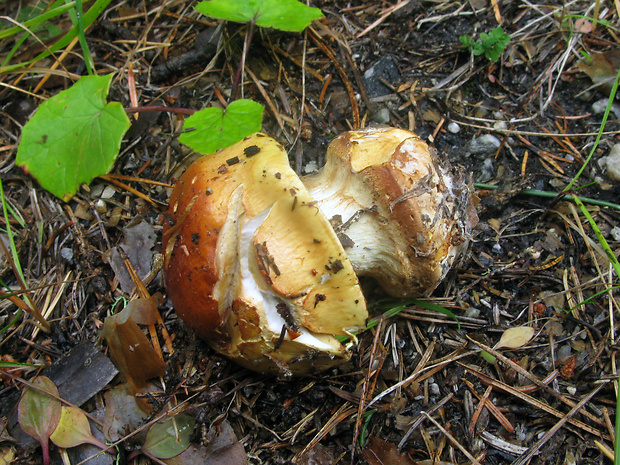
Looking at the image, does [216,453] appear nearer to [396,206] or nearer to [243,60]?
[396,206]

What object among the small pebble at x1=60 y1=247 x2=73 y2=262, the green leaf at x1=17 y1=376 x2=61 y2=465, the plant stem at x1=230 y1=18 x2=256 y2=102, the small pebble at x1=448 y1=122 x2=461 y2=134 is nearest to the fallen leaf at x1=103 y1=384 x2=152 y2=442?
the green leaf at x1=17 y1=376 x2=61 y2=465

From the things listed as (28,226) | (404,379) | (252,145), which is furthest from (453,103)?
(28,226)

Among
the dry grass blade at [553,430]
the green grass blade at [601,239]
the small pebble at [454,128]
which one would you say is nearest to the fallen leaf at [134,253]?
the small pebble at [454,128]

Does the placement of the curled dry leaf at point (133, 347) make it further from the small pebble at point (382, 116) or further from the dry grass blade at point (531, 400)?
the small pebble at point (382, 116)

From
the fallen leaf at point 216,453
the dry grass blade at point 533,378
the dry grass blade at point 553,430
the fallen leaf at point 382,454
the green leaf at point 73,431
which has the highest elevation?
the green leaf at point 73,431

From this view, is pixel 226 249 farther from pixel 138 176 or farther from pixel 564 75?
pixel 564 75

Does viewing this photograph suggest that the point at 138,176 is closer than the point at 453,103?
Yes

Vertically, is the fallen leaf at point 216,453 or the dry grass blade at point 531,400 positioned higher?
the fallen leaf at point 216,453
